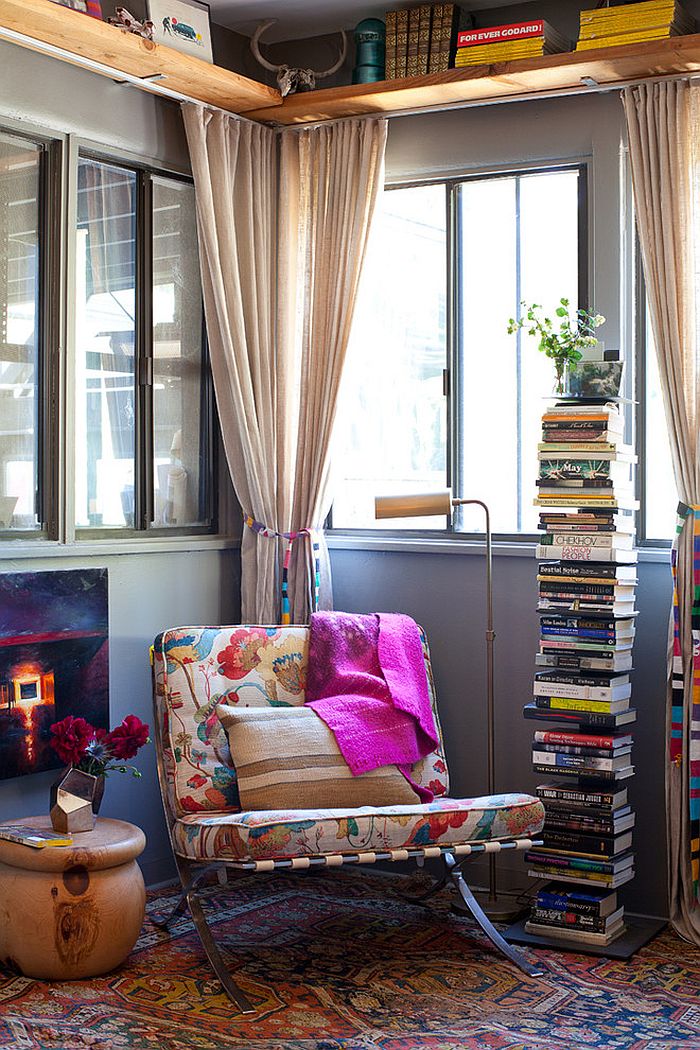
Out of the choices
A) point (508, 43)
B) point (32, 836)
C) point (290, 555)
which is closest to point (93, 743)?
point (32, 836)

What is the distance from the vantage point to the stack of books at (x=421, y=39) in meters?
4.33

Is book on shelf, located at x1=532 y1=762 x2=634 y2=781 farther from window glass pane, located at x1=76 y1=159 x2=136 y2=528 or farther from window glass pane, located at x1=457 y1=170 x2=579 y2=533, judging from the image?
window glass pane, located at x1=76 y1=159 x2=136 y2=528

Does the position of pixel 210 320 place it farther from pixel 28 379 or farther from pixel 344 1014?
pixel 344 1014

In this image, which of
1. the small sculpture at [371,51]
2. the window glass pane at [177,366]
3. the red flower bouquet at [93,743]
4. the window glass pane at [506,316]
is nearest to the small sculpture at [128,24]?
the window glass pane at [177,366]

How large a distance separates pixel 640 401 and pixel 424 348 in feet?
2.81

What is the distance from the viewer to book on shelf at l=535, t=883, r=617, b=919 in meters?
3.91

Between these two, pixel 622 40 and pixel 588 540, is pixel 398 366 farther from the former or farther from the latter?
pixel 622 40

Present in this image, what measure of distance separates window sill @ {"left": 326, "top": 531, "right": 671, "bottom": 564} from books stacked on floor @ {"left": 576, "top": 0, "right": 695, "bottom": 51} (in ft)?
5.21

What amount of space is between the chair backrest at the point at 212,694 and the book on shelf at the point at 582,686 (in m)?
0.39

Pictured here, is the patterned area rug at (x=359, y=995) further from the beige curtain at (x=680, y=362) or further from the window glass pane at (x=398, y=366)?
the window glass pane at (x=398, y=366)

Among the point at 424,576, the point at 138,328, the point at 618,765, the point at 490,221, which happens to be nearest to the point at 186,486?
the point at 138,328

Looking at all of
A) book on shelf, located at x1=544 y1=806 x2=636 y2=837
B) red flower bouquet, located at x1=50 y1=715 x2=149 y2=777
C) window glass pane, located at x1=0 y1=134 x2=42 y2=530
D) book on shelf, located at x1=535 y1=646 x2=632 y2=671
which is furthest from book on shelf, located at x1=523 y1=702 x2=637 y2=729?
window glass pane, located at x1=0 y1=134 x2=42 y2=530

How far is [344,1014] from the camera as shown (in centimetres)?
335

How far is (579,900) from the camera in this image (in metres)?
3.93
